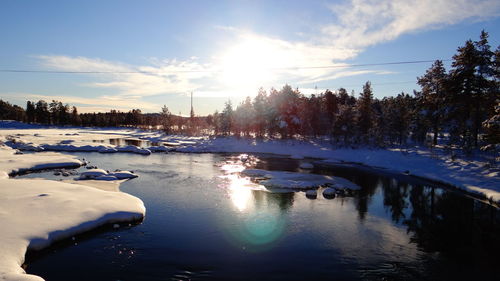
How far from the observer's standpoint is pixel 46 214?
52.9 ft

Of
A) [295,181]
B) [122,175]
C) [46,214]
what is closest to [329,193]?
[295,181]

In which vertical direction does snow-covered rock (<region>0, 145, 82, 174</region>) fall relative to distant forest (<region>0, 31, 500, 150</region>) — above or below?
below

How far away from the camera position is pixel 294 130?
245 ft

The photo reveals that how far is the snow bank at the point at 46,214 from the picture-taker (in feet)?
40.8

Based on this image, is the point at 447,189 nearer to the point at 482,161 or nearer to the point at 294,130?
the point at 482,161

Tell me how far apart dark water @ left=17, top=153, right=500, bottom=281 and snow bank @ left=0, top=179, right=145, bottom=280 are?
76cm

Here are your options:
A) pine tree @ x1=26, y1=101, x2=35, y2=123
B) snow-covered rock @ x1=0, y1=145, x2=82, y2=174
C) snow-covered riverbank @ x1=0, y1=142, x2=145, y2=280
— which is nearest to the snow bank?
snow-covered riverbank @ x1=0, y1=142, x2=145, y2=280

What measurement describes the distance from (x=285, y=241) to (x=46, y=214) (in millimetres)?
12858

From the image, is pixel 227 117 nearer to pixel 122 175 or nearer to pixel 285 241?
pixel 122 175

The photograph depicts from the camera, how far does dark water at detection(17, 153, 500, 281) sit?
12.4m

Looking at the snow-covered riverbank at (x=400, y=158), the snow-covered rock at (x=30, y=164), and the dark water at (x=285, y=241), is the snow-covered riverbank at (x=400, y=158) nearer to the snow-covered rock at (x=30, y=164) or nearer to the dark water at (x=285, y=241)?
the dark water at (x=285, y=241)

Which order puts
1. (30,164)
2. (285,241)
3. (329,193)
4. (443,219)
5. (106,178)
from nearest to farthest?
(285,241) → (443,219) → (329,193) → (106,178) → (30,164)

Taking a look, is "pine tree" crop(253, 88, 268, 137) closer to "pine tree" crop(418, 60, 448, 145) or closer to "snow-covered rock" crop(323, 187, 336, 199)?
"pine tree" crop(418, 60, 448, 145)

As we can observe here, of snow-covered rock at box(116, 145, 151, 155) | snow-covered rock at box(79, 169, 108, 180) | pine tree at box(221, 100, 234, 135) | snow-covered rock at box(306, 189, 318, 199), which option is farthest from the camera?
pine tree at box(221, 100, 234, 135)
